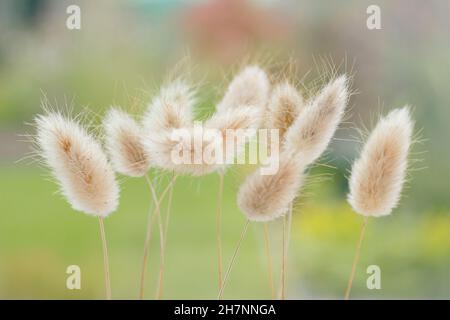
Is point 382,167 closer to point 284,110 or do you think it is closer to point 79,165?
point 284,110

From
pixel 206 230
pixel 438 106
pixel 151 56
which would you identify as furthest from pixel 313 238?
pixel 151 56

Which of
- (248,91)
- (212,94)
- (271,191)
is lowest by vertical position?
(271,191)

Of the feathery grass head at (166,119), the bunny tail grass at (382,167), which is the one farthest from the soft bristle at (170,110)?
the bunny tail grass at (382,167)

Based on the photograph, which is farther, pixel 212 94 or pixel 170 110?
pixel 212 94

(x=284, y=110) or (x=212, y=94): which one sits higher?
(x=212, y=94)

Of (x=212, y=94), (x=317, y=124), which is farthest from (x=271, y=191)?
(x=212, y=94)

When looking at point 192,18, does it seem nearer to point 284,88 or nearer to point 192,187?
point 192,187

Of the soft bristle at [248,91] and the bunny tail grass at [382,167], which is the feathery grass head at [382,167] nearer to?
the bunny tail grass at [382,167]
